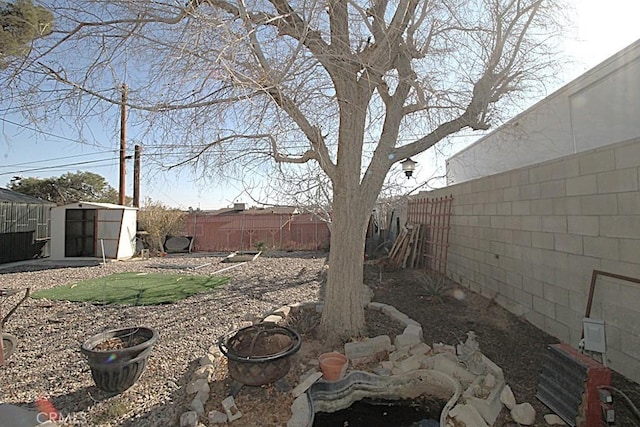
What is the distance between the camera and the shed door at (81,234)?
37.9ft

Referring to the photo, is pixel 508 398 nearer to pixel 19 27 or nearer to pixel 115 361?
pixel 115 361

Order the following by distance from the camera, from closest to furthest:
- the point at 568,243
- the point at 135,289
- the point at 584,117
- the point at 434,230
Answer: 1. the point at 568,243
2. the point at 584,117
3. the point at 135,289
4. the point at 434,230

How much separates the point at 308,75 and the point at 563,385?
2.88 meters

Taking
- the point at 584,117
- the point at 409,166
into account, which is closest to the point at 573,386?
the point at 584,117

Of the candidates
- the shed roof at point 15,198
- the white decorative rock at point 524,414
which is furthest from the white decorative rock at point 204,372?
the shed roof at point 15,198

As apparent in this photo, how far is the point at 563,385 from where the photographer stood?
7.32 feet

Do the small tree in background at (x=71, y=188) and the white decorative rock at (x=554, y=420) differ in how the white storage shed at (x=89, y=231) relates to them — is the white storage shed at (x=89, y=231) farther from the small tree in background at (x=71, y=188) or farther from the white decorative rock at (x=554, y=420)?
the white decorative rock at (x=554, y=420)

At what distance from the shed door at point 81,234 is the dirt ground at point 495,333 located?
10160 mm

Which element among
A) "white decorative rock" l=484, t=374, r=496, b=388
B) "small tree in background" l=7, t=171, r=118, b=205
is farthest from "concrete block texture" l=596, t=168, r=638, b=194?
"small tree in background" l=7, t=171, r=118, b=205

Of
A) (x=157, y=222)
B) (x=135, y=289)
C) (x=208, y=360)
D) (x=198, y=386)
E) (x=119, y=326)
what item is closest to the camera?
(x=198, y=386)

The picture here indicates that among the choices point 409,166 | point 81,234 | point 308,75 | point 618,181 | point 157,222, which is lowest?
point 81,234

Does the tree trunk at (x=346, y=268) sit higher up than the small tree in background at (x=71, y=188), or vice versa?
the small tree in background at (x=71, y=188)

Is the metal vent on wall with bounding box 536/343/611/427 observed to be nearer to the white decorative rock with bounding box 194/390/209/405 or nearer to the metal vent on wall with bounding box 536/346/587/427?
the metal vent on wall with bounding box 536/346/587/427

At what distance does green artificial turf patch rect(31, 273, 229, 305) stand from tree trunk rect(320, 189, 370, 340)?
3.36 m
